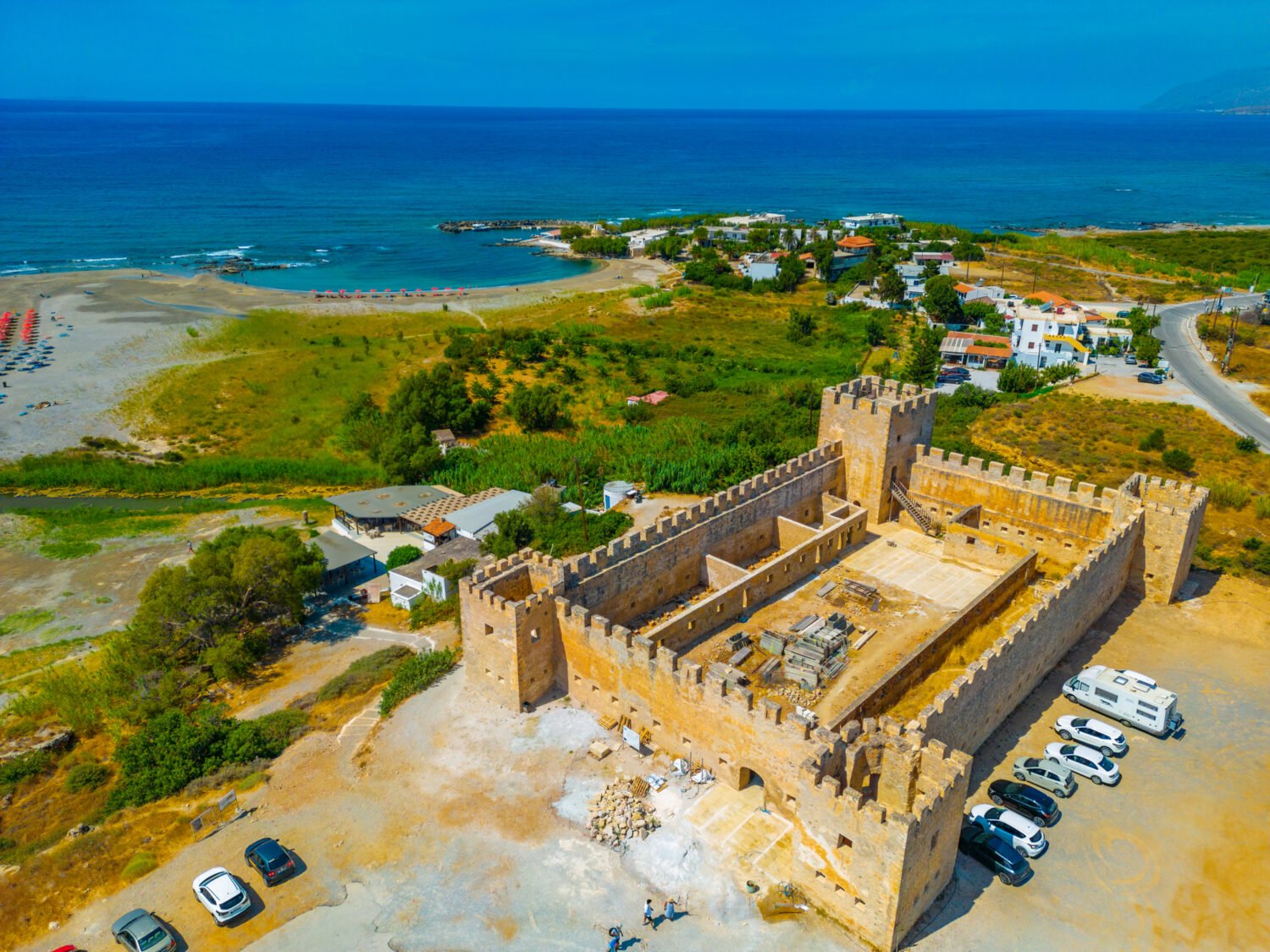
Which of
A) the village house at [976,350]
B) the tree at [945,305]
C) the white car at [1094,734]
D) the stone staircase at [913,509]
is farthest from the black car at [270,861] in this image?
the tree at [945,305]

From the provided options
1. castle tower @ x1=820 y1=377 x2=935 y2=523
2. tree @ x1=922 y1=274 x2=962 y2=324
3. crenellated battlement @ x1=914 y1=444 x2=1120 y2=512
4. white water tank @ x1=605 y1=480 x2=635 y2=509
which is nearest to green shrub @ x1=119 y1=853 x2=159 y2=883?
white water tank @ x1=605 y1=480 x2=635 y2=509

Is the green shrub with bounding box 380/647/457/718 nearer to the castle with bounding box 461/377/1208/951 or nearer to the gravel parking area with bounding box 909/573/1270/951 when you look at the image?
the castle with bounding box 461/377/1208/951

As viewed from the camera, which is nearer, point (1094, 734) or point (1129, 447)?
point (1094, 734)

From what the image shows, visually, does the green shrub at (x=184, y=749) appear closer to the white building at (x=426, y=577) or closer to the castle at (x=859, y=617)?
the castle at (x=859, y=617)

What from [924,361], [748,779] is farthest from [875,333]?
[748,779]

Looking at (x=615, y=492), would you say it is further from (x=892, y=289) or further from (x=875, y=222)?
(x=875, y=222)

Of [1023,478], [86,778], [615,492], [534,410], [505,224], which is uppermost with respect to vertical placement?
[505,224]

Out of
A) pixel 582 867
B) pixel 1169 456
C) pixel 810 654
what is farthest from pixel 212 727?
pixel 1169 456
